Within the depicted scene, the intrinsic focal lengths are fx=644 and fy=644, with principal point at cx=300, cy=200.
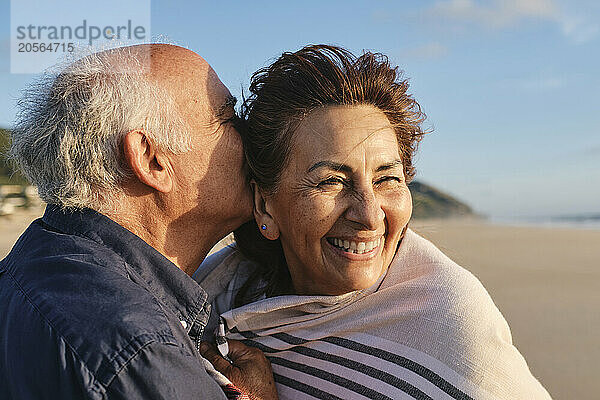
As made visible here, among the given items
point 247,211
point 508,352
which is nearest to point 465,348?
point 508,352

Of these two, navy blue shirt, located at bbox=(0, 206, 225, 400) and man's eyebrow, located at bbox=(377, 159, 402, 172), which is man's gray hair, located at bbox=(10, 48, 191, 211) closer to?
navy blue shirt, located at bbox=(0, 206, 225, 400)

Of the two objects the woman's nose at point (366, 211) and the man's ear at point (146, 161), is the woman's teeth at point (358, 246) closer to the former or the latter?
the woman's nose at point (366, 211)

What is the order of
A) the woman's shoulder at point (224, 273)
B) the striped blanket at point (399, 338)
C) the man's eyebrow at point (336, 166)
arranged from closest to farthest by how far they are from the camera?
the striped blanket at point (399, 338)
the man's eyebrow at point (336, 166)
the woman's shoulder at point (224, 273)

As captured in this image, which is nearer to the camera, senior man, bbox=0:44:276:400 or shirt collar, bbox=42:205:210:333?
senior man, bbox=0:44:276:400

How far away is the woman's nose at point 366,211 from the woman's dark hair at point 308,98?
0.39 metres

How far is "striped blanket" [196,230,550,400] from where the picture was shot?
2625 millimetres

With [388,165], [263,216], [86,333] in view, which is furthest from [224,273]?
[86,333]

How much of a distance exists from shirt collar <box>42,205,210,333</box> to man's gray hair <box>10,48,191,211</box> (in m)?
0.12

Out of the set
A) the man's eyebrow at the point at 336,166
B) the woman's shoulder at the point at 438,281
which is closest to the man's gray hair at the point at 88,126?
the man's eyebrow at the point at 336,166

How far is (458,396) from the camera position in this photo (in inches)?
103

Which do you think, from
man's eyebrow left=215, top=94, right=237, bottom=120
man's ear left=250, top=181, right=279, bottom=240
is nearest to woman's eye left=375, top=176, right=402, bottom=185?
man's ear left=250, top=181, right=279, bottom=240

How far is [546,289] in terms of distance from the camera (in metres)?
11.8

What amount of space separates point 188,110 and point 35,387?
4.62ft

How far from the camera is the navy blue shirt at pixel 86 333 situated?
1.85m
